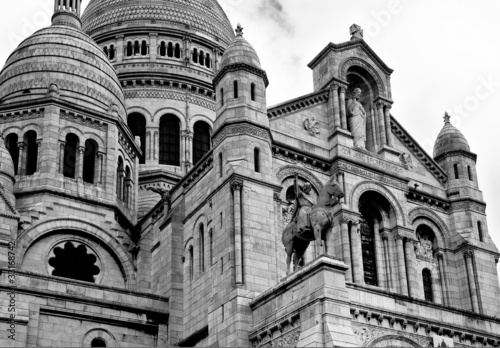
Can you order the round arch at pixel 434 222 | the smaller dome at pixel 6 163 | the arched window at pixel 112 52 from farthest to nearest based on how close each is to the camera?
the arched window at pixel 112 52, the round arch at pixel 434 222, the smaller dome at pixel 6 163

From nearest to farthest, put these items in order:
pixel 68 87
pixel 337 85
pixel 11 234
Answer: pixel 11 234
pixel 337 85
pixel 68 87

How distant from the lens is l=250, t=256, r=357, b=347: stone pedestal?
103 feet

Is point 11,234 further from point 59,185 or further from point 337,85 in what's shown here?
point 337,85

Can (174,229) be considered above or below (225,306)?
above

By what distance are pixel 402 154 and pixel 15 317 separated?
870 inches

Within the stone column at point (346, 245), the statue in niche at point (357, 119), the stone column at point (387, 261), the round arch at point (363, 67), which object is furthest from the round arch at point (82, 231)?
the round arch at point (363, 67)

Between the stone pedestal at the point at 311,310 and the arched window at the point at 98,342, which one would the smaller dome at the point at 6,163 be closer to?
the arched window at the point at 98,342

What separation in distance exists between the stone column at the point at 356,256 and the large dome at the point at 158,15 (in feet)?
104

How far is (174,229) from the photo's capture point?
143 ft

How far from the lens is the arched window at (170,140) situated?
206ft

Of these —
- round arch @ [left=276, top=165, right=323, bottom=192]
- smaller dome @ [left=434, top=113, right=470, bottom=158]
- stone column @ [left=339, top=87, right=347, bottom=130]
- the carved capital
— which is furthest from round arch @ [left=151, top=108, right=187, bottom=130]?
the carved capital

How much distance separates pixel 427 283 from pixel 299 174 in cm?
919

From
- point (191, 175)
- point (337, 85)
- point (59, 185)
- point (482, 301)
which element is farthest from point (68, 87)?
point (482, 301)

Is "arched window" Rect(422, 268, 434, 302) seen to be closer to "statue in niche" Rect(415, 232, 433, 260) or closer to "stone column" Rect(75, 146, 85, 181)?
"statue in niche" Rect(415, 232, 433, 260)
